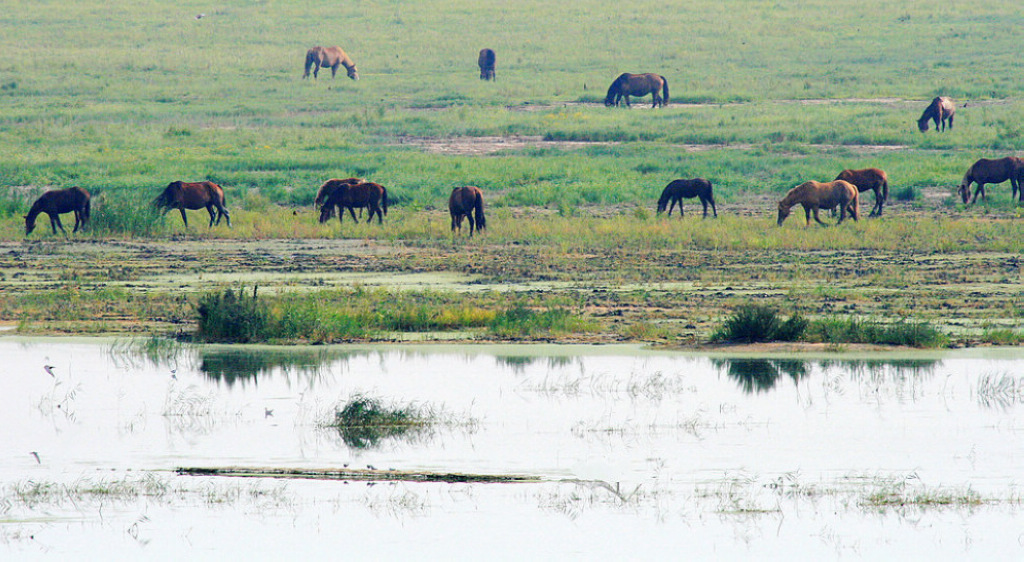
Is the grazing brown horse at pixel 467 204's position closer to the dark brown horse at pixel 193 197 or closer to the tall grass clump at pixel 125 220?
the dark brown horse at pixel 193 197

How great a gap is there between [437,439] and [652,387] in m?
2.82

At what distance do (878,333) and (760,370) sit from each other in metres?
1.89

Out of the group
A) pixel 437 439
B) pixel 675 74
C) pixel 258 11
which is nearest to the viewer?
pixel 437 439

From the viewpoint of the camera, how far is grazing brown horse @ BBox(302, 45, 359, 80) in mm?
62344

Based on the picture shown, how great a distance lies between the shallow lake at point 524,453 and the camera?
30.0ft

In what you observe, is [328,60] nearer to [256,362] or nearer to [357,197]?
[357,197]

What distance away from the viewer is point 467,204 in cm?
2677

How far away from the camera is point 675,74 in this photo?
62.6 meters

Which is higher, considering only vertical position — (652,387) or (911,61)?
(911,61)

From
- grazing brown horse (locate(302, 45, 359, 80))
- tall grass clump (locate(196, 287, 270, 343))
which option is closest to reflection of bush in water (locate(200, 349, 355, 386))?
tall grass clump (locate(196, 287, 270, 343))

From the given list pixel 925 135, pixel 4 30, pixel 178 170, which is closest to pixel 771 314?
pixel 178 170

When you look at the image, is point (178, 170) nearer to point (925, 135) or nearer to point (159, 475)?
point (925, 135)

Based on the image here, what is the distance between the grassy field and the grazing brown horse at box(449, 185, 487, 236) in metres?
0.46

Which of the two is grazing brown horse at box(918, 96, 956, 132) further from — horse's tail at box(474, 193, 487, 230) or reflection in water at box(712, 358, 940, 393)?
reflection in water at box(712, 358, 940, 393)
